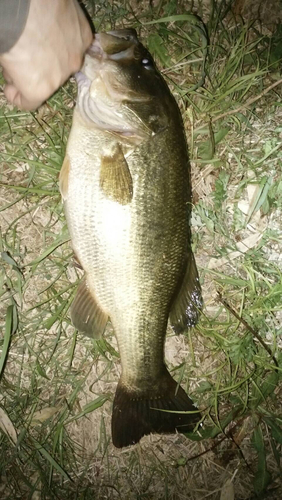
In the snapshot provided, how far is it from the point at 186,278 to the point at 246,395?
2.82 feet

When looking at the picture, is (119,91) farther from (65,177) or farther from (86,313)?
(86,313)

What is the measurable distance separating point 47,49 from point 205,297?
1649 millimetres

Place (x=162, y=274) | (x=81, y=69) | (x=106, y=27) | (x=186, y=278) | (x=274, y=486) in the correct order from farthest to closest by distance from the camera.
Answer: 1. (x=274, y=486)
2. (x=106, y=27)
3. (x=186, y=278)
4. (x=162, y=274)
5. (x=81, y=69)

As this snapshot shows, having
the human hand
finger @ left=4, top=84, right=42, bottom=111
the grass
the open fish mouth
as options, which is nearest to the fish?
the open fish mouth

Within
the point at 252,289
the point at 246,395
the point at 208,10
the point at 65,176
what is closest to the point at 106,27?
the point at 208,10

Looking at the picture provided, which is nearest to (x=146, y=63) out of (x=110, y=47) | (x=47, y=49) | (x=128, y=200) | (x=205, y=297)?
(x=110, y=47)

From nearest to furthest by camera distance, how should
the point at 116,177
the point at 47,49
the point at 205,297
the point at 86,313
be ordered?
1. the point at 47,49
2. the point at 116,177
3. the point at 86,313
4. the point at 205,297

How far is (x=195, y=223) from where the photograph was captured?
2.51 meters

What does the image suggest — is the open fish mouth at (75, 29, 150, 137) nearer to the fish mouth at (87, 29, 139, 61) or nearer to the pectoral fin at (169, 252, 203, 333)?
the fish mouth at (87, 29, 139, 61)

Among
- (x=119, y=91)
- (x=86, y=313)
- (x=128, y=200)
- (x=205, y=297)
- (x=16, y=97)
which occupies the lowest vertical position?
(x=205, y=297)

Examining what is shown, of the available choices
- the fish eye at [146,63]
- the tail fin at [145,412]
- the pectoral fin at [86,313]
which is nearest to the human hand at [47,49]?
the fish eye at [146,63]

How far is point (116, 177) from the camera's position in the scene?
193 centimetres

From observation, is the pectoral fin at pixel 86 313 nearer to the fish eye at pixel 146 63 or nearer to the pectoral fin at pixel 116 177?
the pectoral fin at pixel 116 177

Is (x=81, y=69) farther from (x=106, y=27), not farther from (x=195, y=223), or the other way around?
(x=195, y=223)
